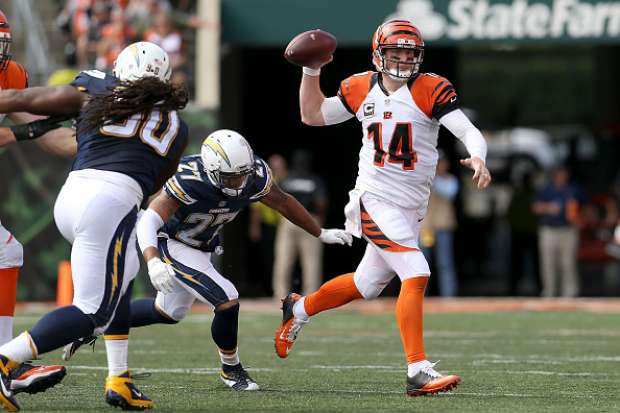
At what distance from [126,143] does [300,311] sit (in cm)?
208

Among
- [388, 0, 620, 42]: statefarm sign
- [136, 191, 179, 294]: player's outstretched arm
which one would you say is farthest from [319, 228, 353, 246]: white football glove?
[388, 0, 620, 42]: statefarm sign

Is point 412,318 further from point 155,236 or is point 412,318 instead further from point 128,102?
point 128,102

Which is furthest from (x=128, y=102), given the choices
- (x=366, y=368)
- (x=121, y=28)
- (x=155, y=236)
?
(x=121, y=28)

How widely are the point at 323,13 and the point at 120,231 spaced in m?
10.3

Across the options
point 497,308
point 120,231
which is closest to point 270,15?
point 497,308

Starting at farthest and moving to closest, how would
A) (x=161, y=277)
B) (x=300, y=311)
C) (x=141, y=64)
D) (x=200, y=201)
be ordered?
(x=300, y=311) < (x=200, y=201) < (x=141, y=64) < (x=161, y=277)

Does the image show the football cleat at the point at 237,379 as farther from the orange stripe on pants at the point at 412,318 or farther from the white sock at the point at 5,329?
the white sock at the point at 5,329

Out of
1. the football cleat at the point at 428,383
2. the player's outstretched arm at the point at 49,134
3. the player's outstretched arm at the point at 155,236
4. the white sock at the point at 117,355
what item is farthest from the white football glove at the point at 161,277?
the football cleat at the point at 428,383

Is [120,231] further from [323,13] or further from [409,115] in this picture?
[323,13]

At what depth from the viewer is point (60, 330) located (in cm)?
559

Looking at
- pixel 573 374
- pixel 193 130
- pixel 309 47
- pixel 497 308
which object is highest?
pixel 309 47

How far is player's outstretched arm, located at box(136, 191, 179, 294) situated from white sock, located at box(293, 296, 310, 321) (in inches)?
41.3

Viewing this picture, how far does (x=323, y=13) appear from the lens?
15703 mm

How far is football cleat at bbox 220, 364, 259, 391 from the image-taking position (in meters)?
6.90
